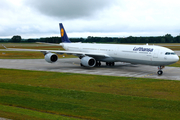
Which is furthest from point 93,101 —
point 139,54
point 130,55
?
point 130,55

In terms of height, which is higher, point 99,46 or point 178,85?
point 99,46

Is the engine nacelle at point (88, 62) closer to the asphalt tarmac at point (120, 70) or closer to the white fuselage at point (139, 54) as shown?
the asphalt tarmac at point (120, 70)

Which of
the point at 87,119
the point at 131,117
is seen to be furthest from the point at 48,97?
the point at 131,117

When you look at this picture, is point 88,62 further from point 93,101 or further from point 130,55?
point 93,101

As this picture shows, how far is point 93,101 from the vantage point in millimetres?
14492

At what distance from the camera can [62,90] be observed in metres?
17.8

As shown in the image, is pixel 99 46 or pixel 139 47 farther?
pixel 99 46

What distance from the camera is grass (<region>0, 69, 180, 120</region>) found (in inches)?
469

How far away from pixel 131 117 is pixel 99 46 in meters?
26.6

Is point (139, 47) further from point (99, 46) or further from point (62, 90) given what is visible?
point (62, 90)

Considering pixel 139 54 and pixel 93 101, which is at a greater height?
pixel 139 54

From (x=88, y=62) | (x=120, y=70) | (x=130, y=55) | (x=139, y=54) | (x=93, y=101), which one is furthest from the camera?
(x=88, y=62)

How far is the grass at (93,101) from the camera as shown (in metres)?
11.9

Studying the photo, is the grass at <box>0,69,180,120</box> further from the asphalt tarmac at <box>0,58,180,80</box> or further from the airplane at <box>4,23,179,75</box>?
the airplane at <box>4,23,179,75</box>
